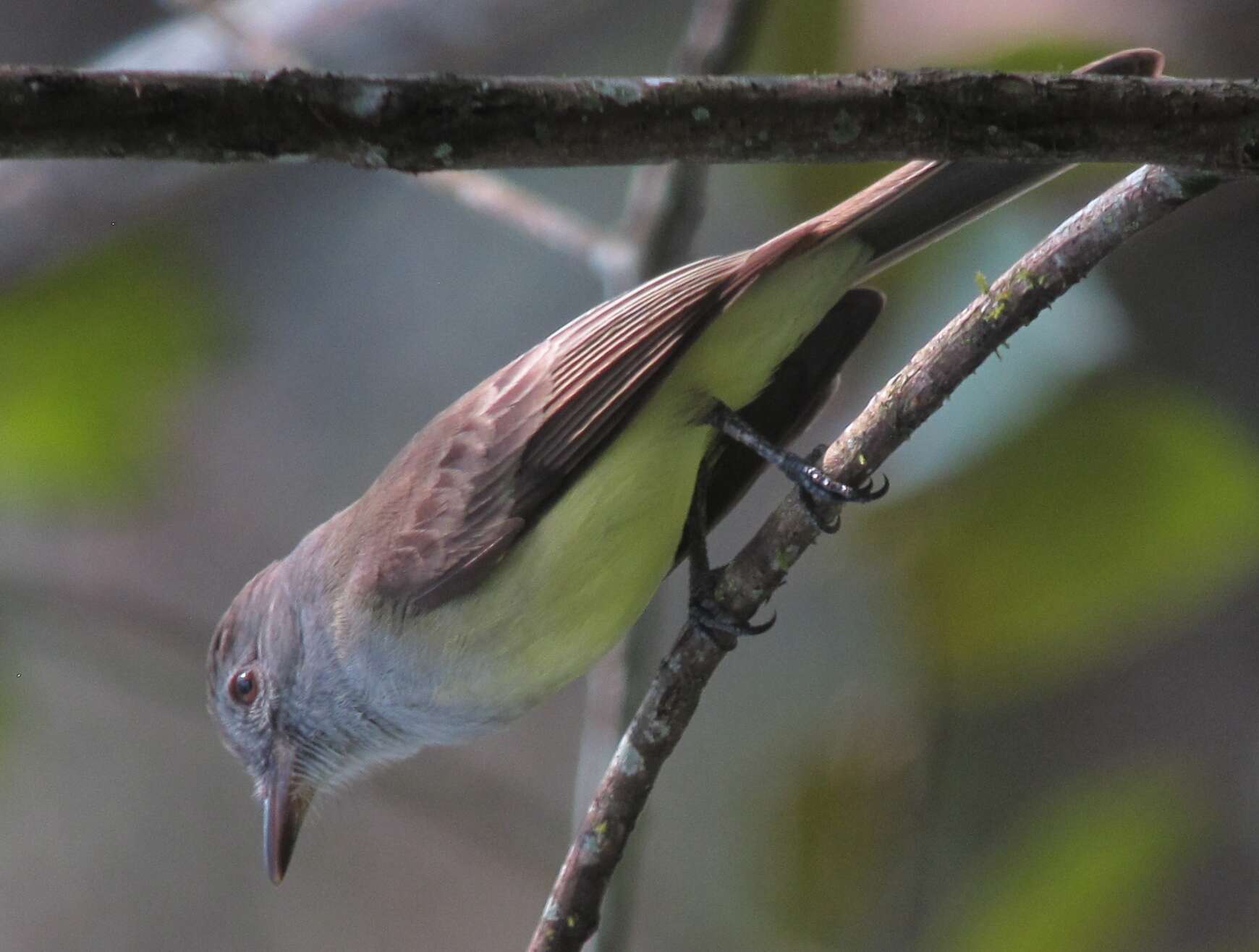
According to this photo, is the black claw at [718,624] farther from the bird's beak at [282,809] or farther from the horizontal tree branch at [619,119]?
the bird's beak at [282,809]

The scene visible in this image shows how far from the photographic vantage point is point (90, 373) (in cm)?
470

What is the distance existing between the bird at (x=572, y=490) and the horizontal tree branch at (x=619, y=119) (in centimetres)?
104

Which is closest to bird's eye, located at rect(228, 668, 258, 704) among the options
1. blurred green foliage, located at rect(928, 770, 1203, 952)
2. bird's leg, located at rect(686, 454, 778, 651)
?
bird's leg, located at rect(686, 454, 778, 651)

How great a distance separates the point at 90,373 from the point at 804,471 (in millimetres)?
3147

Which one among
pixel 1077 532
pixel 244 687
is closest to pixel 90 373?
pixel 244 687

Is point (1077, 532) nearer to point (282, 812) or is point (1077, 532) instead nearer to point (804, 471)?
point (804, 471)

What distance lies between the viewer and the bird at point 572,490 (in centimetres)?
299

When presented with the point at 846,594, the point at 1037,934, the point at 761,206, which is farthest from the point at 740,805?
the point at 761,206

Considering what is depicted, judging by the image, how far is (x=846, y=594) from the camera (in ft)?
19.1

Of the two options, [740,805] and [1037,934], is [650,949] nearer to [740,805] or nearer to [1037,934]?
[740,805]

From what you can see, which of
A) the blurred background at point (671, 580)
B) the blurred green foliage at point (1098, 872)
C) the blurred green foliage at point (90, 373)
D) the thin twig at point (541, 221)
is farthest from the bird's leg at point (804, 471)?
the blurred green foliage at point (90, 373)

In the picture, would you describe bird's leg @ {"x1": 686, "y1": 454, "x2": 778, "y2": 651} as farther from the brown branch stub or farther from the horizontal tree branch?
the horizontal tree branch

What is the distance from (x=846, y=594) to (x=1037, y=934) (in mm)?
2445

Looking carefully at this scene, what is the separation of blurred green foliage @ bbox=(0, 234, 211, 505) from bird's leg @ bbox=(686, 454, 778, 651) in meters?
2.56
